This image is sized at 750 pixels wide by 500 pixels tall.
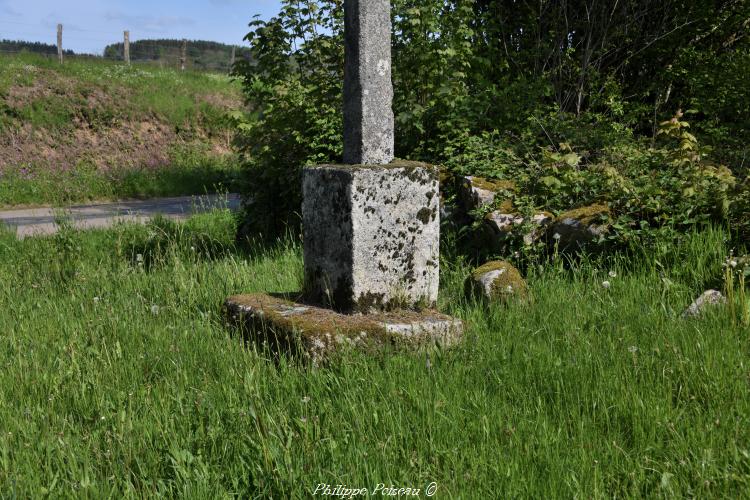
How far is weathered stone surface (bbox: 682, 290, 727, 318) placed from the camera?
3.79 metres

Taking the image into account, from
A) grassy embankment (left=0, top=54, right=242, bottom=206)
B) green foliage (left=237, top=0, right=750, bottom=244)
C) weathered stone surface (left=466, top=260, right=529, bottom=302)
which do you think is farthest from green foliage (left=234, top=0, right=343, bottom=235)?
grassy embankment (left=0, top=54, right=242, bottom=206)

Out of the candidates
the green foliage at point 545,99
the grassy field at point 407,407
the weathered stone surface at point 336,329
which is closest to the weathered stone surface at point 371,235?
the weathered stone surface at point 336,329

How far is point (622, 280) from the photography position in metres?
4.70

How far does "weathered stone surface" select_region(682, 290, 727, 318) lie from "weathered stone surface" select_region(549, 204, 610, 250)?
1.24m

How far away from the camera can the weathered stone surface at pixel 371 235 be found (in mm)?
3945

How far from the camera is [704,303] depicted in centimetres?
383

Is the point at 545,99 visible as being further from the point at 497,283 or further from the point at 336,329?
the point at 336,329

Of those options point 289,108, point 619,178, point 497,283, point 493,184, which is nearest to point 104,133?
point 289,108

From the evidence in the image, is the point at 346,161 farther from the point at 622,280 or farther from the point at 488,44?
the point at 488,44

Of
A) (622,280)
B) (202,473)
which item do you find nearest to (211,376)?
(202,473)

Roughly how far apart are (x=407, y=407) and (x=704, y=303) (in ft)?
6.66

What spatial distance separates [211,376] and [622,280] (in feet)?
9.58

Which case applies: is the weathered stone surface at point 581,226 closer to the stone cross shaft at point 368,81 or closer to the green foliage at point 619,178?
the green foliage at point 619,178

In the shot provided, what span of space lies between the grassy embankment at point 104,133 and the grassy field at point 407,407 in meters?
11.8
